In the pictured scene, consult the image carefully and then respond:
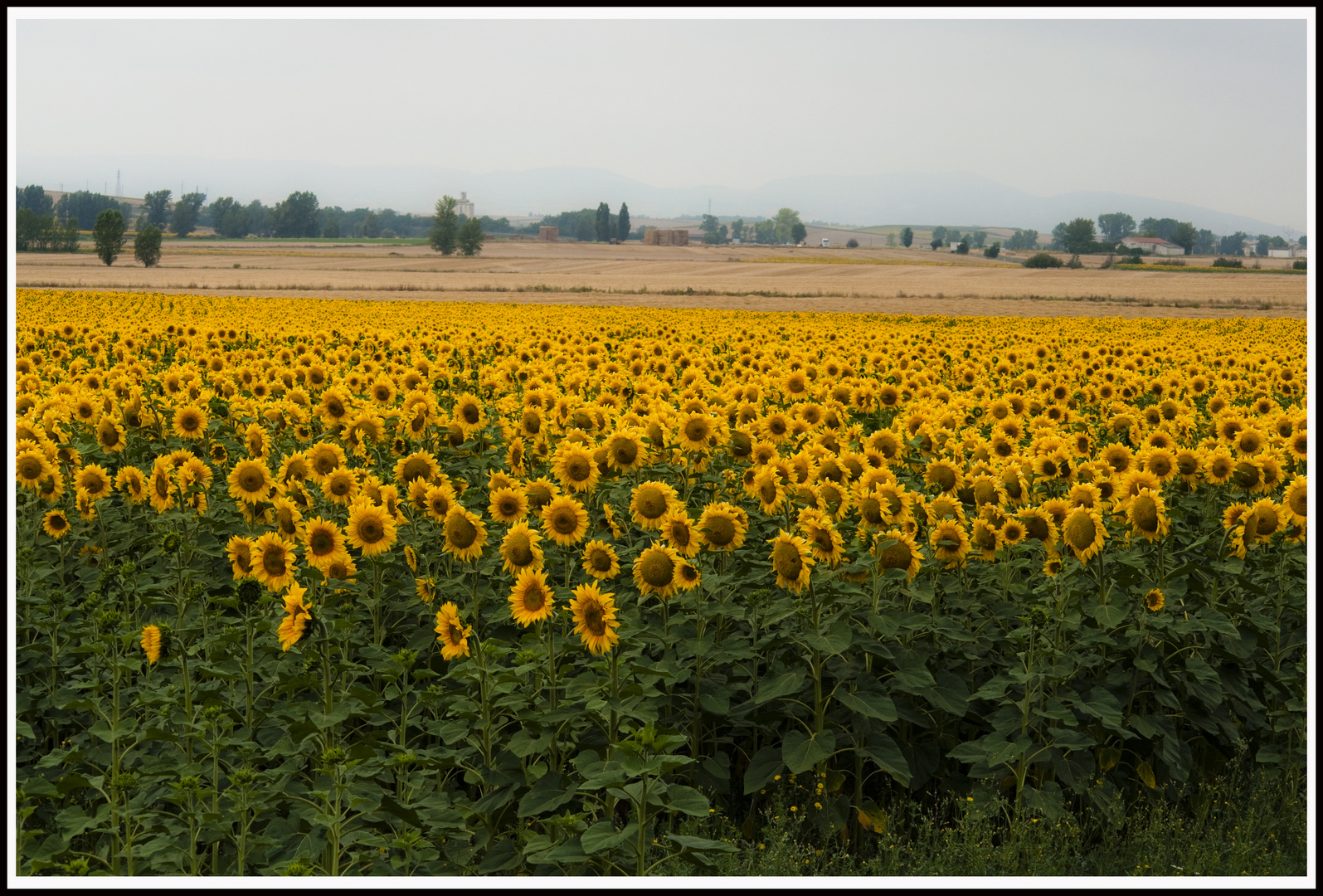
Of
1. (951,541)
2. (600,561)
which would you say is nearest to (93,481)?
(600,561)

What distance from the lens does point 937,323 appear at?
3294 cm

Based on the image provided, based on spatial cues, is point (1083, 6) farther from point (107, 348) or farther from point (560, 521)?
point (107, 348)

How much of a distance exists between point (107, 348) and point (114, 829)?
445 inches

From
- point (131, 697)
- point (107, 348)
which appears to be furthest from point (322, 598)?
point (107, 348)

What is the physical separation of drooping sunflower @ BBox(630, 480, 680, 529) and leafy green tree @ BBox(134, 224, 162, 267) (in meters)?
92.4

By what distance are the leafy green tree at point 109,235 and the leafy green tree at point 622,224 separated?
3966 inches

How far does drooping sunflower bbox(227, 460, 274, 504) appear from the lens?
6277 mm

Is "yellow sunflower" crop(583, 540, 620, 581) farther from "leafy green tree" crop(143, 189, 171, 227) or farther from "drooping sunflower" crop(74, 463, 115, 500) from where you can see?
"leafy green tree" crop(143, 189, 171, 227)

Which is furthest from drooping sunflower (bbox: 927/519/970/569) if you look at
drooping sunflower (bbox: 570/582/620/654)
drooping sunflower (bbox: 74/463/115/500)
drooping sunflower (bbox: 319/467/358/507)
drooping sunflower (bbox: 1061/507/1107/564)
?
drooping sunflower (bbox: 74/463/115/500)

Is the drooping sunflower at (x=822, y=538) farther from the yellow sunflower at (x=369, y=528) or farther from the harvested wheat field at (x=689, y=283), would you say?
the harvested wheat field at (x=689, y=283)

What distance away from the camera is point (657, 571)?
5.04 meters

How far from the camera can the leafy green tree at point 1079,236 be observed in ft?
404

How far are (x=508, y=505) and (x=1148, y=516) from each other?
3.68 meters

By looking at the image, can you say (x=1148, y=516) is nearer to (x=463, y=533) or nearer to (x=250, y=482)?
(x=463, y=533)
